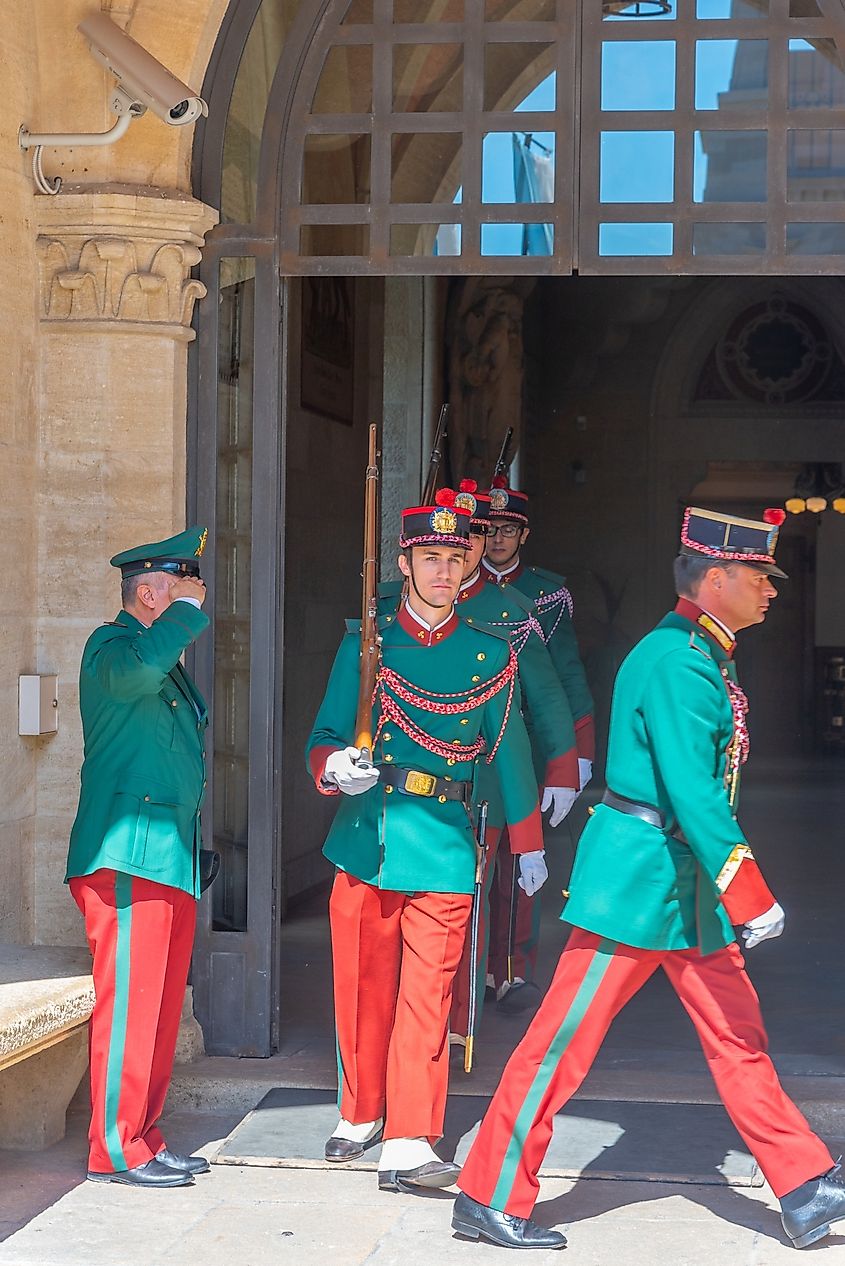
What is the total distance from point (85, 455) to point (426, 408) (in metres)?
6.10

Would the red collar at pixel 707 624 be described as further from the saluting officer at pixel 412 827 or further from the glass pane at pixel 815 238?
the glass pane at pixel 815 238

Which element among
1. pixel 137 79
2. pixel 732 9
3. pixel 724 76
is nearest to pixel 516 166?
pixel 724 76

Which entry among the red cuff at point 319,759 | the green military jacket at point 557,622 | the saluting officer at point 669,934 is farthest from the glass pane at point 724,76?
the red cuff at point 319,759

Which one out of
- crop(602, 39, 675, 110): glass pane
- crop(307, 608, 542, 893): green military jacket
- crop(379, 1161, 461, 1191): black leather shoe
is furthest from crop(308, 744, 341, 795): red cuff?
crop(602, 39, 675, 110): glass pane

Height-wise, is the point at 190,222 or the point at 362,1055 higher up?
the point at 190,222

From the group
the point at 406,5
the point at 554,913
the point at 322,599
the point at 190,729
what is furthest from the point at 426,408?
the point at 190,729

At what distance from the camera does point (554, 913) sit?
362 inches

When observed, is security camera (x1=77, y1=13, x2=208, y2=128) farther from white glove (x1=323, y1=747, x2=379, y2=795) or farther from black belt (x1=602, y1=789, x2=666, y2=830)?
black belt (x1=602, y1=789, x2=666, y2=830)

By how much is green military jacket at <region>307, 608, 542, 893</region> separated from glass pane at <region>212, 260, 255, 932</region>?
2.64 feet

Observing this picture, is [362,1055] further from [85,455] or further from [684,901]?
[85,455]

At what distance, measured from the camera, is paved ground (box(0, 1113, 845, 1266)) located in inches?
166

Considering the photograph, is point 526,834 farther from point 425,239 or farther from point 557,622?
point 557,622

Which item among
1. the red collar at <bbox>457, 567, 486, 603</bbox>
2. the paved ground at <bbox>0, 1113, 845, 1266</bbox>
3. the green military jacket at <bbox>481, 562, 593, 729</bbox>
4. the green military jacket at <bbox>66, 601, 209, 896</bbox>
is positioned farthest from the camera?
the green military jacket at <bbox>481, 562, 593, 729</bbox>

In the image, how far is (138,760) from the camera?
478cm
